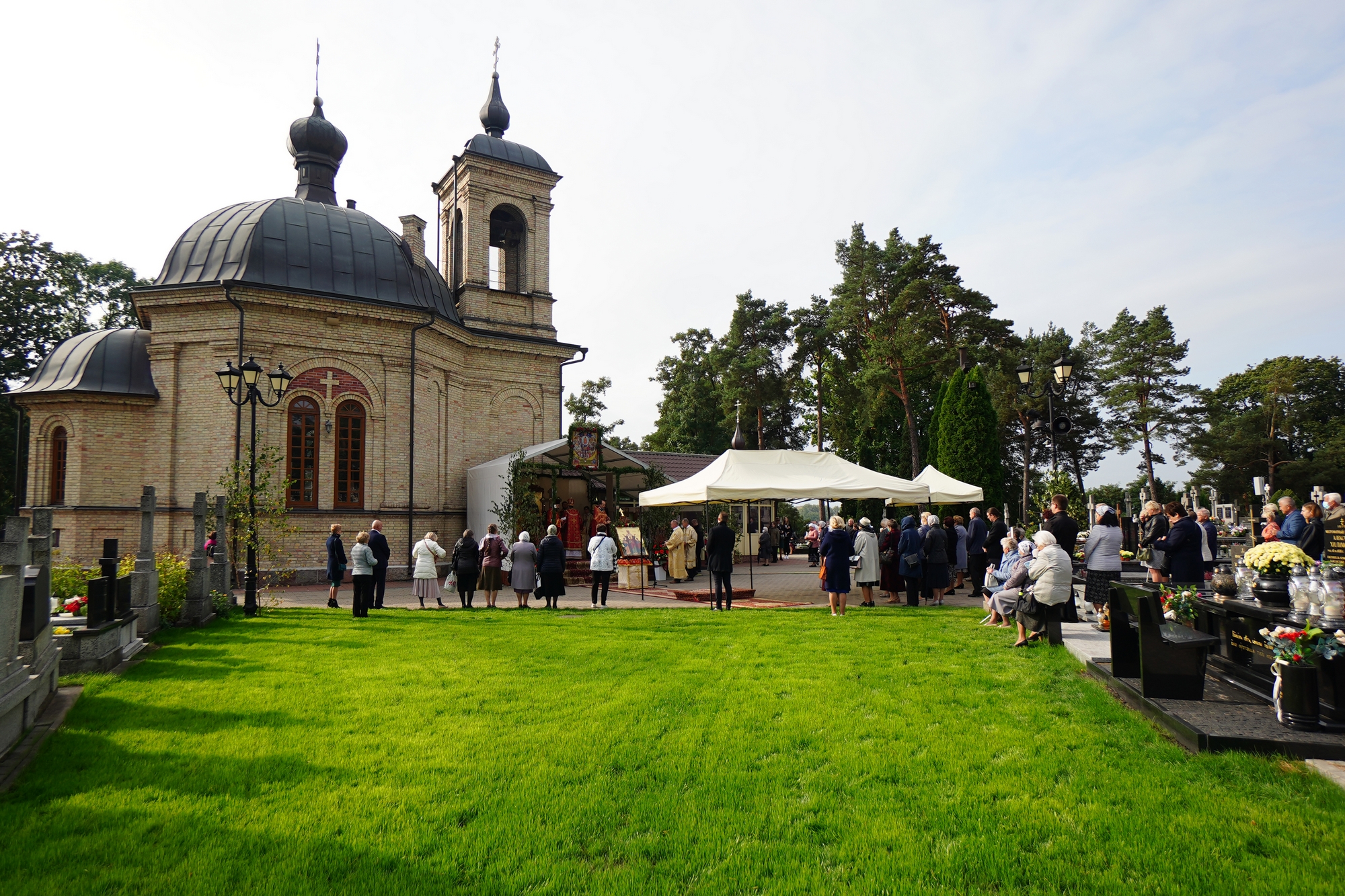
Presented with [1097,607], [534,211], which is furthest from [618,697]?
[534,211]

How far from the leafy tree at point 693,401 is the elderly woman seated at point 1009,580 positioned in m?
35.6

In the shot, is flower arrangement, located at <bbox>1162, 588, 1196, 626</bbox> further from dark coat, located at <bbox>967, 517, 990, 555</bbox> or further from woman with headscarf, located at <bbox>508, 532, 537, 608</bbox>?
woman with headscarf, located at <bbox>508, 532, 537, 608</bbox>

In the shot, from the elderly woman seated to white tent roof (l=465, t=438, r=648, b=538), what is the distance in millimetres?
12611

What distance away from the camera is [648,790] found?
4.44m

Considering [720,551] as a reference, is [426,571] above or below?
below

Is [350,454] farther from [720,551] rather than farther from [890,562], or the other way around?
[890,562]

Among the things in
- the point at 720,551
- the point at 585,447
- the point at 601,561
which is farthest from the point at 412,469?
the point at 720,551

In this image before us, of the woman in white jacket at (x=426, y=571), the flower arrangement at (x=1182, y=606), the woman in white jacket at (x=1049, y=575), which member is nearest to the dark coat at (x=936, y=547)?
the woman in white jacket at (x=1049, y=575)

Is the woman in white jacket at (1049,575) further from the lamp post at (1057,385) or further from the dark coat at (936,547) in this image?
the lamp post at (1057,385)

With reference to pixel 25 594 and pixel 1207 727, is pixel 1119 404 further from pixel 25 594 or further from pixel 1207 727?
pixel 25 594

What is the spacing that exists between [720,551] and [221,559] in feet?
29.0

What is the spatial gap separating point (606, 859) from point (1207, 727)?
4.13m

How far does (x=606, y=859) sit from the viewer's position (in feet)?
11.8

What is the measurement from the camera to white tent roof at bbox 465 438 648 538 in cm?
2145
